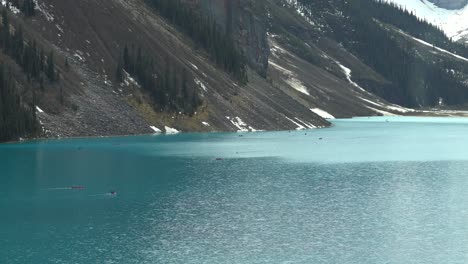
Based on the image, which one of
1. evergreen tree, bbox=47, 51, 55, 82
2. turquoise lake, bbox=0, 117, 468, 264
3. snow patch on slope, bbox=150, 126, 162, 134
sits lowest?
turquoise lake, bbox=0, 117, 468, 264

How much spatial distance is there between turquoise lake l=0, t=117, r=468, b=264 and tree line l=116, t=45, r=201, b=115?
45.1 metres

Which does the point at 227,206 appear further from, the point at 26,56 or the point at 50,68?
the point at 26,56

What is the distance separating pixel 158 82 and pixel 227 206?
116 meters

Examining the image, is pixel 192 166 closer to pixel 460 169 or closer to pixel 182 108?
pixel 460 169

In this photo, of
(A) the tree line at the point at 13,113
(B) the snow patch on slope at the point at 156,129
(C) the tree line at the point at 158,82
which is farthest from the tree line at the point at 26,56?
(B) the snow patch on slope at the point at 156,129

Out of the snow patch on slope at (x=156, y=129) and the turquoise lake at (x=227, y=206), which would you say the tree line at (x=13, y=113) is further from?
the snow patch on slope at (x=156, y=129)

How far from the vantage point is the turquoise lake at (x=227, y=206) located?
56875 millimetres

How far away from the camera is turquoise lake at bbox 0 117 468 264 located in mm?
56875

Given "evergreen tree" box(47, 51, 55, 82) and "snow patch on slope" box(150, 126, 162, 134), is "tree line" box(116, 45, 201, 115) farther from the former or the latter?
"evergreen tree" box(47, 51, 55, 82)

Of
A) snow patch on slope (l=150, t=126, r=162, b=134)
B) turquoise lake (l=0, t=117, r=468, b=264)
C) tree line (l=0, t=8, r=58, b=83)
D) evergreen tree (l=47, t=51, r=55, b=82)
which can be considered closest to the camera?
turquoise lake (l=0, t=117, r=468, b=264)

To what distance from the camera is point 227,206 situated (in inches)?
3027

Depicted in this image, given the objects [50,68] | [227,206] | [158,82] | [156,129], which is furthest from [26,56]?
[227,206]

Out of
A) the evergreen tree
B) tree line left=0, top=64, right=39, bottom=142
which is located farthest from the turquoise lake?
the evergreen tree

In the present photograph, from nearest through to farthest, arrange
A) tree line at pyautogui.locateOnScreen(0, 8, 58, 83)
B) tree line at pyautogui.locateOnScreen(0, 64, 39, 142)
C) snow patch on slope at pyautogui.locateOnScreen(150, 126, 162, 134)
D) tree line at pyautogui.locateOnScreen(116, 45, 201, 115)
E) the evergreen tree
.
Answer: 1. tree line at pyautogui.locateOnScreen(0, 64, 39, 142)
2. tree line at pyautogui.locateOnScreen(0, 8, 58, 83)
3. the evergreen tree
4. snow patch on slope at pyautogui.locateOnScreen(150, 126, 162, 134)
5. tree line at pyautogui.locateOnScreen(116, 45, 201, 115)
